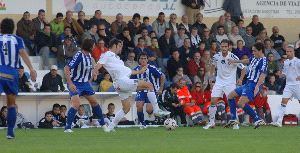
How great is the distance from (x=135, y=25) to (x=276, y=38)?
593cm

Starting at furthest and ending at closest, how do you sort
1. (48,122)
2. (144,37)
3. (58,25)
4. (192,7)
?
(192,7) → (144,37) → (58,25) → (48,122)

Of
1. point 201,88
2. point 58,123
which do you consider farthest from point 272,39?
point 58,123

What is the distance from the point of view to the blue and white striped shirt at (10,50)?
17.5m

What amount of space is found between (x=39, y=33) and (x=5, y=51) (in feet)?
35.8

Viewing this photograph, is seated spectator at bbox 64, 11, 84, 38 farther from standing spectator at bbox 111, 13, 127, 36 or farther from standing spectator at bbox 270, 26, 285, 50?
standing spectator at bbox 270, 26, 285, 50

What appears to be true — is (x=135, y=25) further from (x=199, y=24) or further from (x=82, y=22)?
(x=199, y=24)

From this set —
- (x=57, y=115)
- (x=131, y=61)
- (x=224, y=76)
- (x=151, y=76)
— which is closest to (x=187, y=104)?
(x=151, y=76)

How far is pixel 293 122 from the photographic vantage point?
98.7 ft

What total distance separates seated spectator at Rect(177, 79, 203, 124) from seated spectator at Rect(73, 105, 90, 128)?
3.01 metres

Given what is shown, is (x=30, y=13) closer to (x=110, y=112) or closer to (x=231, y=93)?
(x=110, y=112)

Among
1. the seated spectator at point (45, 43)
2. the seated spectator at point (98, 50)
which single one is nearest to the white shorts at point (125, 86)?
the seated spectator at point (98, 50)

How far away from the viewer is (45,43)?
28.7 metres

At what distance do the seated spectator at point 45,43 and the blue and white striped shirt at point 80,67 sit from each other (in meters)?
6.29

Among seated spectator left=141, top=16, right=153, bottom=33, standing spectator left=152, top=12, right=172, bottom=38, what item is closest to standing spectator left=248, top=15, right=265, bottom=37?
standing spectator left=152, top=12, right=172, bottom=38
